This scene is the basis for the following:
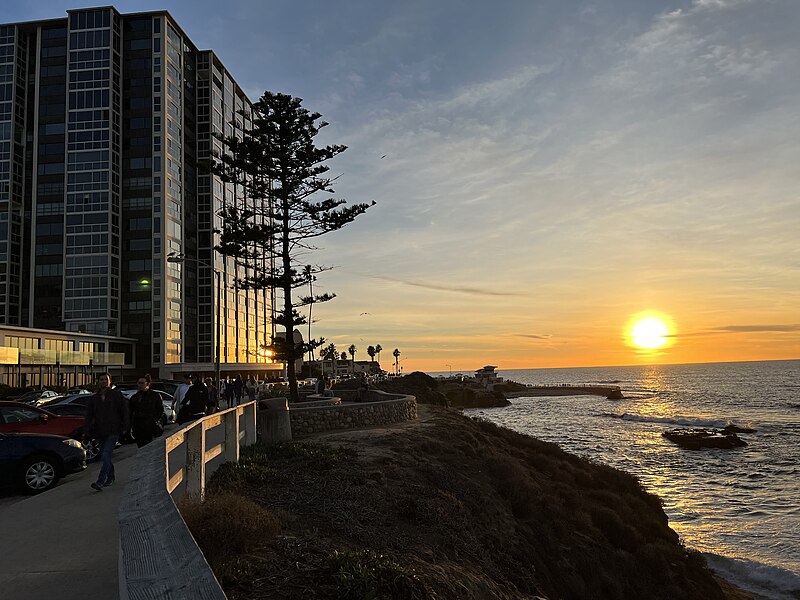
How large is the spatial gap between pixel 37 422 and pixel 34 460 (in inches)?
153

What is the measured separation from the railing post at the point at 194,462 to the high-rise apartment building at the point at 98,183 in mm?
69079

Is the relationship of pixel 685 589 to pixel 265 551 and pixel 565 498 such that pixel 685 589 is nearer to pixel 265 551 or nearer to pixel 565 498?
pixel 565 498

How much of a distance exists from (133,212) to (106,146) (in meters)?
8.27

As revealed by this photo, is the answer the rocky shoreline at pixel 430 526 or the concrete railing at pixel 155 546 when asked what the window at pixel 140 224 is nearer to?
the rocky shoreline at pixel 430 526

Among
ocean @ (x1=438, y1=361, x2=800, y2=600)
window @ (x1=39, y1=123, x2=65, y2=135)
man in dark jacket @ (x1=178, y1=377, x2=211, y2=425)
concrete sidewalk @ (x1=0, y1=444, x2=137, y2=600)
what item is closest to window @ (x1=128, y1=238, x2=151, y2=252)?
window @ (x1=39, y1=123, x2=65, y2=135)

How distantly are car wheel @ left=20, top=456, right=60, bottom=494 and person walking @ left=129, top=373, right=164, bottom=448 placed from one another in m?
1.56

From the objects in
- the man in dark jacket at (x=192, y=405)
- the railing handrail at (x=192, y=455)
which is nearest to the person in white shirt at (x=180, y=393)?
the man in dark jacket at (x=192, y=405)

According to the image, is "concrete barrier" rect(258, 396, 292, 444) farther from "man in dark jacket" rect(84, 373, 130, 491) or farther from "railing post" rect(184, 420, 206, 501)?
"railing post" rect(184, 420, 206, 501)

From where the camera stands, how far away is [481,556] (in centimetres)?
1065

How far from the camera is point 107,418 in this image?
1103 centimetres

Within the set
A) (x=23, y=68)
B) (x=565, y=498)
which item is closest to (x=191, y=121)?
(x=23, y=68)

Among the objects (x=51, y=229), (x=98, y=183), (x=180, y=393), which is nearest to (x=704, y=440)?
(x=180, y=393)

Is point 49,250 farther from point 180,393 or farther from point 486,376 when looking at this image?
point 486,376

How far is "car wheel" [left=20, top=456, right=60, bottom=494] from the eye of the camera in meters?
11.5
